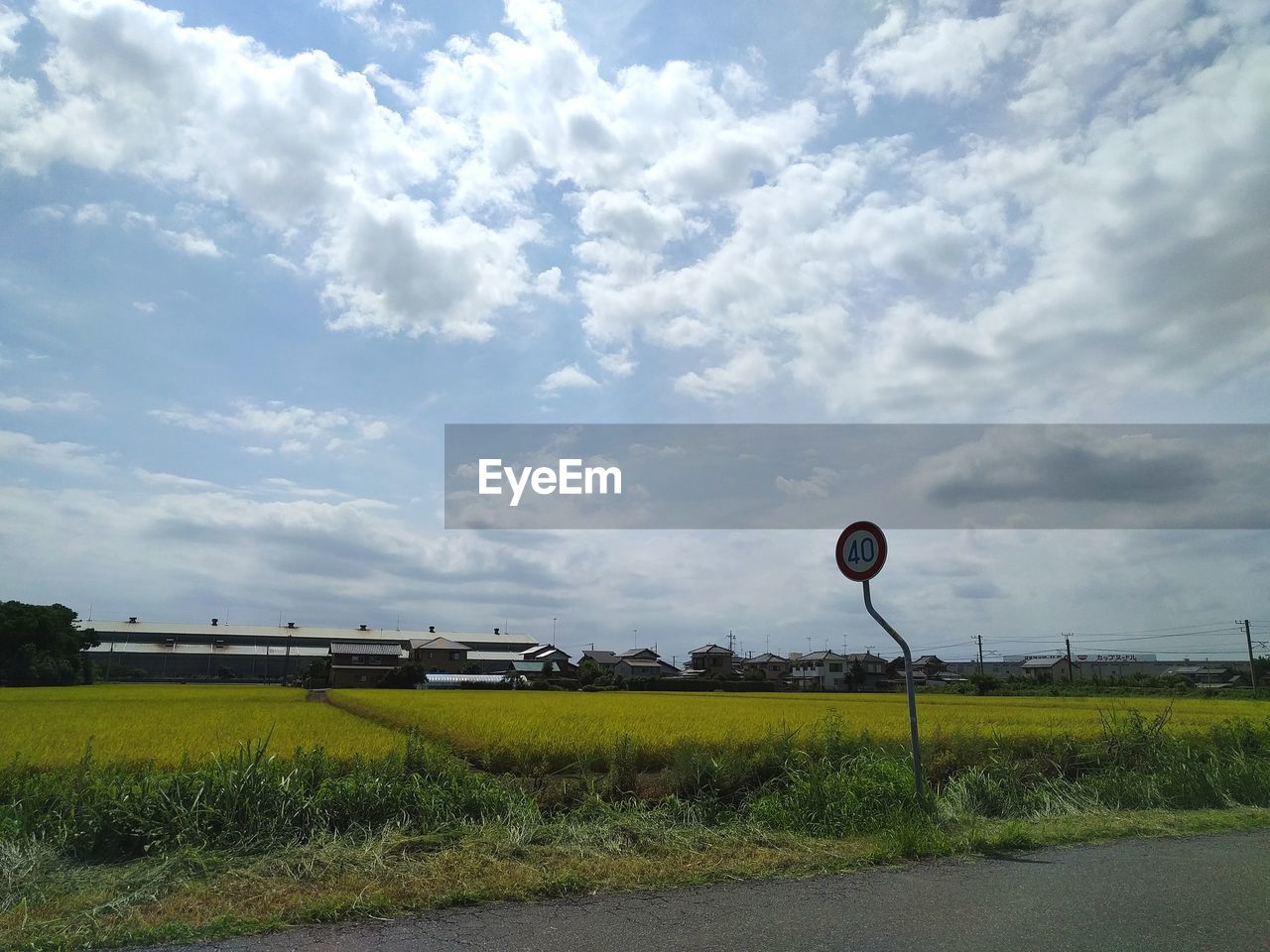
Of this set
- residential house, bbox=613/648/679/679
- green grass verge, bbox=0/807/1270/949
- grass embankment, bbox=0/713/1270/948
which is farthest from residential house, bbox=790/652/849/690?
green grass verge, bbox=0/807/1270/949

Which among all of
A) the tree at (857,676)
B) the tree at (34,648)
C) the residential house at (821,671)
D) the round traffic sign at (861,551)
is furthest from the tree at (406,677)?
the round traffic sign at (861,551)

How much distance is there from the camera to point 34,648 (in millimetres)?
63562

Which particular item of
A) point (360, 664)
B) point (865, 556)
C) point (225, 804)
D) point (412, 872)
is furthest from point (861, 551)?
point (360, 664)

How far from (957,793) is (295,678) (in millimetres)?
93917

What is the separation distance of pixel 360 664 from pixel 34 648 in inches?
1142

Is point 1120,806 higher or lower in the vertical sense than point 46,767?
lower

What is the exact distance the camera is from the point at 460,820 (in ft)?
25.8

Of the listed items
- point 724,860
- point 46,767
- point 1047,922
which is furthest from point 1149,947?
point 46,767

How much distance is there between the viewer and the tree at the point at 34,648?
207ft

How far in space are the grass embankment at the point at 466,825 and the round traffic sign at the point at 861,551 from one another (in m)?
2.16

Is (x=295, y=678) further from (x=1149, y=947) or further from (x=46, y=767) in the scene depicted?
(x=1149, y=947)

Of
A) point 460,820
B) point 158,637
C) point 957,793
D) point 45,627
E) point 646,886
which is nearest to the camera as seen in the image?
point 646,886

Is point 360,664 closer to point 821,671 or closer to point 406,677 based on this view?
point 406,677

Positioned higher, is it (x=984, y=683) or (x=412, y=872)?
(x=412, y=872)
